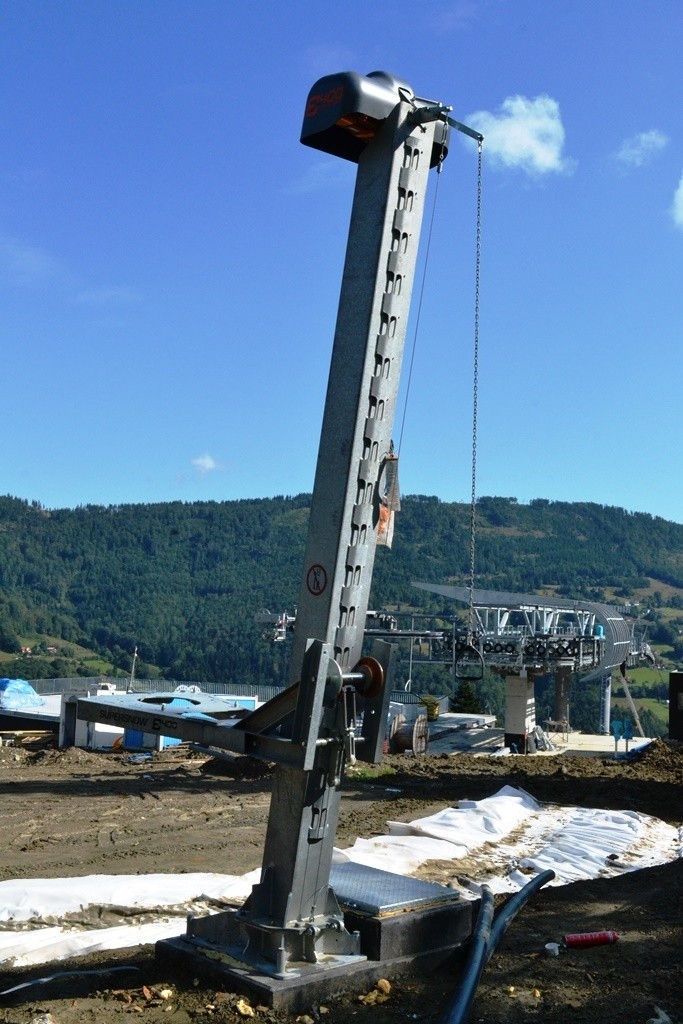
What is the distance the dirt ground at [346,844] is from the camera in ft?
18.1

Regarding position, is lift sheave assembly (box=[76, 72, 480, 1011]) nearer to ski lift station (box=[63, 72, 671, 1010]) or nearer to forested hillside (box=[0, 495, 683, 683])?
ski lift station (box=[63, 72, 671, 1010])

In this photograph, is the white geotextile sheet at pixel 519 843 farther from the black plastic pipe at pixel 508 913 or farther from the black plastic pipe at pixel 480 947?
the black plastic pipe at pixel 480 947

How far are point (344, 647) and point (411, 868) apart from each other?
19.7 ft

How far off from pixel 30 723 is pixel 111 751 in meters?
16.6

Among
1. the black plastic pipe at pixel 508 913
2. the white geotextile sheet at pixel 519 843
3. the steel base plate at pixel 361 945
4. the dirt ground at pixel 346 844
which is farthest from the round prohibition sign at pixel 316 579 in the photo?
the white geotextile sheet at pixel 519 843

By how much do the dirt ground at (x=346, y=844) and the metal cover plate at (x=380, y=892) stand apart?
0.41m

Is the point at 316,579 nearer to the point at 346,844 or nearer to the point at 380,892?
the point at 380,892

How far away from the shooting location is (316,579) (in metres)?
6.05

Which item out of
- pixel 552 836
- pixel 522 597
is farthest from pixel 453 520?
pixel 552 836

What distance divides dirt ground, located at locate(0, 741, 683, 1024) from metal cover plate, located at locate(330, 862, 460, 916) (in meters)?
0.41

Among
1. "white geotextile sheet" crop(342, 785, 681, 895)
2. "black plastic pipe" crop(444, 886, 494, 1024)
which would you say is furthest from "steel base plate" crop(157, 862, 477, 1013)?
"white geotextile sheet" crop(342, 785, 681, 895)

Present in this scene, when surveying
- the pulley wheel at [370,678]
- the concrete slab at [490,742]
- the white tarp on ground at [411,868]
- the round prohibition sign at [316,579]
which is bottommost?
the concrete slab at [490,742]

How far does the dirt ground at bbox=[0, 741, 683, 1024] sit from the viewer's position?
5.52 m

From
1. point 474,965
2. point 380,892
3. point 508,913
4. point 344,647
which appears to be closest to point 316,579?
point 344,647
